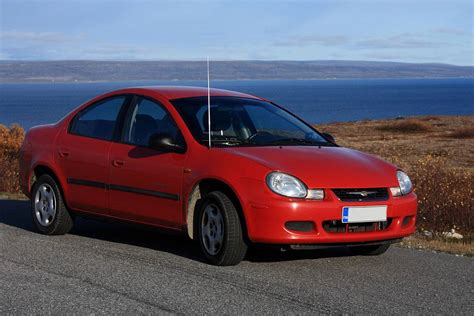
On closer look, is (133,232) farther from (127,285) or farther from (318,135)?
(127,285)

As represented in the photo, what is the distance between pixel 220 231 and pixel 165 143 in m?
1.03

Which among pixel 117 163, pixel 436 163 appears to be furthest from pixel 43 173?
pixel 436 163

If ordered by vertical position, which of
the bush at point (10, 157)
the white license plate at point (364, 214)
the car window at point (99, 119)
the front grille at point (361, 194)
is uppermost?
the car window at point (99, 119)

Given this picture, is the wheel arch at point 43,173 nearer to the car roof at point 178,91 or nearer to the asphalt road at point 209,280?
the asphalt road at point 209,280

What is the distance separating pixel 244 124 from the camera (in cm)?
856

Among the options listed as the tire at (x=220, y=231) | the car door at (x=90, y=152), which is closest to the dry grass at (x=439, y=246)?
the tire at (x=220, y=231)

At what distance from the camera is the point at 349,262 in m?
7.91

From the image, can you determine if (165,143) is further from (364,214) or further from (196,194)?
(364,214)

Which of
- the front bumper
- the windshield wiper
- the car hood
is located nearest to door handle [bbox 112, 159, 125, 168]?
the car hood

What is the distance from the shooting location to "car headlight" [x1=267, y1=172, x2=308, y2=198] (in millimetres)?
7242

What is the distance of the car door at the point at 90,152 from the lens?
8.81 metres

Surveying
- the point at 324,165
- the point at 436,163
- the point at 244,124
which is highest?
the point at 244,124

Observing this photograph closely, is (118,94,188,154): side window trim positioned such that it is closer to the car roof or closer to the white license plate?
the car roof

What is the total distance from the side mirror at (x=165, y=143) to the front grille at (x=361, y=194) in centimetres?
155
